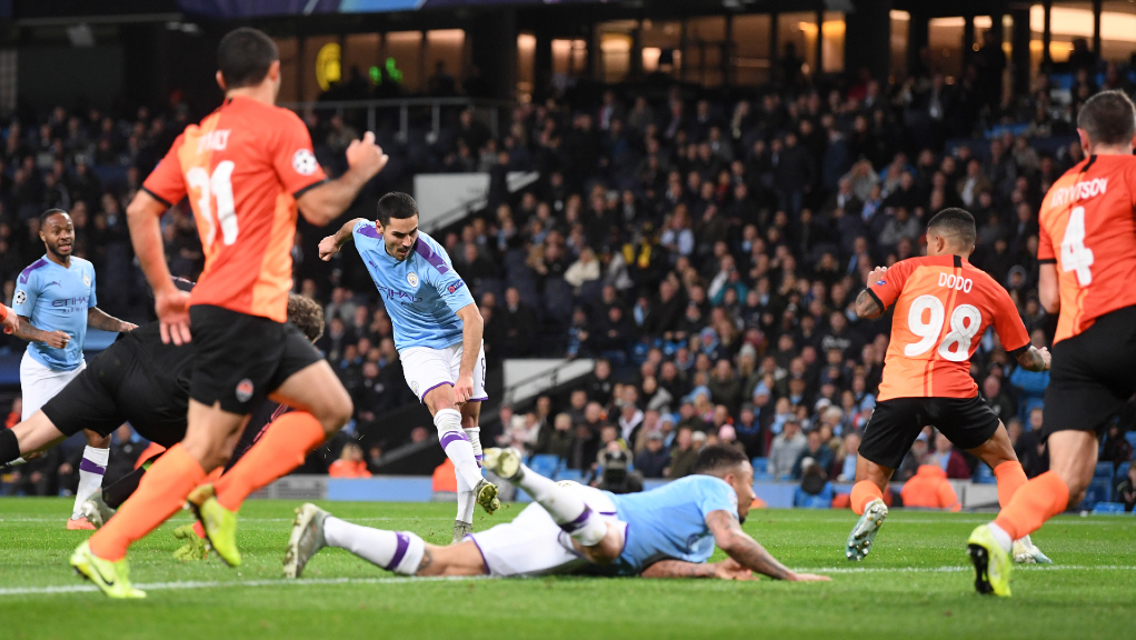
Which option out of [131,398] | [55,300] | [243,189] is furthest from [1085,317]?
[55,300]

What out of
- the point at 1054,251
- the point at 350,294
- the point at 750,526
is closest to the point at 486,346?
the point at 350,294

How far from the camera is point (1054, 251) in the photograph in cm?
701

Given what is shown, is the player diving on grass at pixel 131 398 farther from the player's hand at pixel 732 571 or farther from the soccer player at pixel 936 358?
the soccer player at pixel 936 358

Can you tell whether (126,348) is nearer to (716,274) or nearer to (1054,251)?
(1054,251)

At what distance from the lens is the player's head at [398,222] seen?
10141mm

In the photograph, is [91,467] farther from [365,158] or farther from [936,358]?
[936,358]

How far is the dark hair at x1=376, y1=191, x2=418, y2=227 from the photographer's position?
10148 millimetres

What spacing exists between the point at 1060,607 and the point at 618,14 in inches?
1144

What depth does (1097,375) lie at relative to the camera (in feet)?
21.8

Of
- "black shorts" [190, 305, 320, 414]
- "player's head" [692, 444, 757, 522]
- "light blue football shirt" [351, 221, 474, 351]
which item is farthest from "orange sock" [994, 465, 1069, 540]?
"light blue football shirt" [351, 221, 474, 351]

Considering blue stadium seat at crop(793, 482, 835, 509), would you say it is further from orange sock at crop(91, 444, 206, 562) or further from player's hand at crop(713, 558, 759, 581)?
orange sock at crop(91, 444, 206, 562)

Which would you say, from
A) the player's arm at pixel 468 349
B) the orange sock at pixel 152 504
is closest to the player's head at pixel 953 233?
the player's arm at pixel 468 349

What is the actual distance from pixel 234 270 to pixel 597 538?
2.08m

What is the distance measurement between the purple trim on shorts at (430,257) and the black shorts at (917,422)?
3401 millimetres
